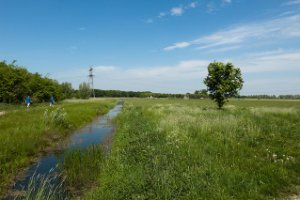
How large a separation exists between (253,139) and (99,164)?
818cm

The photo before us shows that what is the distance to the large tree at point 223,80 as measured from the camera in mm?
43844

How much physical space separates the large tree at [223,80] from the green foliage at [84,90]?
86343mm

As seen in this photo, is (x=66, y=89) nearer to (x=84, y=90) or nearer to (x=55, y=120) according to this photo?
(x=84, y=90)

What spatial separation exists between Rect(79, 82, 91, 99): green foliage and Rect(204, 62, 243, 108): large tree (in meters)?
86.3

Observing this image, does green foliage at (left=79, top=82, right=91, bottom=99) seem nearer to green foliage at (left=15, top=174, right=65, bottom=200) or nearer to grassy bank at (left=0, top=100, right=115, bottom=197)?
grassy bank at (left=0, top=100, right=115, bottom=197)

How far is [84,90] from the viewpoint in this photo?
4906 inches

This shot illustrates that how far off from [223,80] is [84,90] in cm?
8976

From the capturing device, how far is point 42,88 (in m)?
61.6

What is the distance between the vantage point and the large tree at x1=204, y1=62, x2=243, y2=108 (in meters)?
43.8

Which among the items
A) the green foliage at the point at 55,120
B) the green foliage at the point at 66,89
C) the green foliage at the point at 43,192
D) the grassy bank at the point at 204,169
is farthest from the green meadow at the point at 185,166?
the green foliage at the point at 66,89

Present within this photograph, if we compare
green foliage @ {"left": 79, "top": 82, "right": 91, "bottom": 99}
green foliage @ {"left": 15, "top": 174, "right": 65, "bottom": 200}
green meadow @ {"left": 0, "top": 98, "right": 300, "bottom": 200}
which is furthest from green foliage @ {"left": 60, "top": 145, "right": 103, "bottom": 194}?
green foliage @ {"left": 79, "top": 82, "right": 91, "bottom": 99}

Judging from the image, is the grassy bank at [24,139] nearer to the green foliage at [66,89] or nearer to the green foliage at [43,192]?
the green foliage at [43,192]

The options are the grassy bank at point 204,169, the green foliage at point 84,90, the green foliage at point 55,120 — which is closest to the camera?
the grassy bank at point 204,169

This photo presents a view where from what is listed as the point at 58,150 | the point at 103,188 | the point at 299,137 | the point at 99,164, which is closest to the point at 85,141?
the point at 58,150
